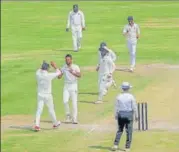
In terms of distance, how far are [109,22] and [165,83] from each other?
2541cm

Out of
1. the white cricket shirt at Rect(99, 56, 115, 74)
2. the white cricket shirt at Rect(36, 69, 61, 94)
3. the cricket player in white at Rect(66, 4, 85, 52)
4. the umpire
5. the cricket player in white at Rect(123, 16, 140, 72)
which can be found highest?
the cricket player in white at Rect(66, 4, 85, 52)

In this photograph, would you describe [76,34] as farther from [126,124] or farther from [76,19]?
[126,124]

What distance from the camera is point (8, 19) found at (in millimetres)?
59000

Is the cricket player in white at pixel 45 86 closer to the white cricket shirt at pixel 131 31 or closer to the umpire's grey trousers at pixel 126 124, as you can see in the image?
the umpire's grey trousers at pixel 126 124

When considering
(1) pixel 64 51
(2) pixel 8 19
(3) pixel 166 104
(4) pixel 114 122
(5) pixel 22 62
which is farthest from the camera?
(2) pixel 8 19

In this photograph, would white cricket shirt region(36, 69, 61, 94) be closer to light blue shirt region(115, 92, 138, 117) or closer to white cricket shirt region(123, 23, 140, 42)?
light blue shirt region(115, 92, 138, 117)

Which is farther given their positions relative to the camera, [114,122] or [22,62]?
[22,62]

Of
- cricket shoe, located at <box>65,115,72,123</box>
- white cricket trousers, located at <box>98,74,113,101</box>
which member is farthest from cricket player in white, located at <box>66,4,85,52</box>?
cricket shoe, located at <box>65,115,72,123</box>

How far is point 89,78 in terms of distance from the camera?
31.8 meters

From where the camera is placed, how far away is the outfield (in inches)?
864

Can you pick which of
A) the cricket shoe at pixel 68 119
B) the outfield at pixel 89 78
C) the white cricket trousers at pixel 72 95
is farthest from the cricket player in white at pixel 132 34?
the white cricket trousers at pixel 72 95

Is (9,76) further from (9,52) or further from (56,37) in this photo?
(56,37)

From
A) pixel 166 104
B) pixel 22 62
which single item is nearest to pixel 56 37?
pixel 22 62

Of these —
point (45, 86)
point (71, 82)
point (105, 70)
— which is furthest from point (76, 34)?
point (45, 86)
